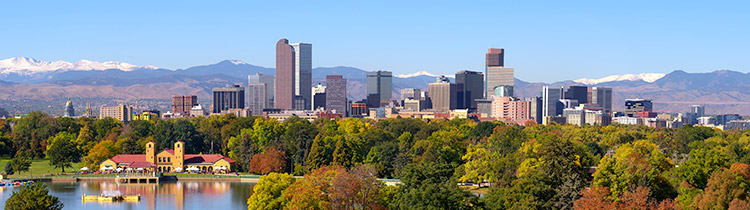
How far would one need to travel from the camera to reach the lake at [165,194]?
262ft

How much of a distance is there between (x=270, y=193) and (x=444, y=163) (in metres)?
13.3

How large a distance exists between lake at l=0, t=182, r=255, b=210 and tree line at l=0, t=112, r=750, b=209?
26.9ft

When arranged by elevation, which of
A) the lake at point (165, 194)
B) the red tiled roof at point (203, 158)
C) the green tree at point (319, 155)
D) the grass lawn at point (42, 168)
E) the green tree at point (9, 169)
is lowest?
the lake at point (165, 194)

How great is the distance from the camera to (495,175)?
8362cm

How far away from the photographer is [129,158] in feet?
366

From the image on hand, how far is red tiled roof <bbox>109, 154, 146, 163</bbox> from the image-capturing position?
11069cm

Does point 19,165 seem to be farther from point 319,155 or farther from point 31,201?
point 31,201

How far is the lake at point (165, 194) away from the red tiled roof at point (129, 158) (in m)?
10.1

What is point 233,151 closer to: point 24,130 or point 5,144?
point 5,144

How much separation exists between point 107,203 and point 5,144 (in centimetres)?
5269

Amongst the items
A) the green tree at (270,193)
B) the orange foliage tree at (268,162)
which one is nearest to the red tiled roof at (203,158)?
the orange foliage tree at (268,162)

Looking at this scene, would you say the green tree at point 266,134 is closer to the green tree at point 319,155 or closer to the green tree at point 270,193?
the green tree at point 319,155

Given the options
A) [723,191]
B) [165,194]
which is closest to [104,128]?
[165,194]

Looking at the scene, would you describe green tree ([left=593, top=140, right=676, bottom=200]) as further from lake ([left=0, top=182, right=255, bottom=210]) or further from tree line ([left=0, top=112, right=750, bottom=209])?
lake ([left=0, top=182, right=255, bottom=210])
